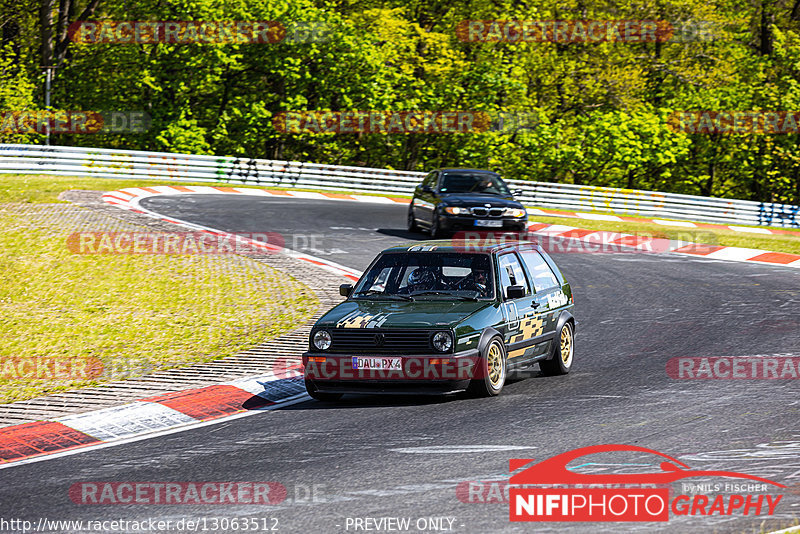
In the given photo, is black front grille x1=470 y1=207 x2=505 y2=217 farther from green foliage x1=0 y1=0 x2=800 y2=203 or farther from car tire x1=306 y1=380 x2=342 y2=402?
green foliage x1=0 y1=0 x2=800 y2=203

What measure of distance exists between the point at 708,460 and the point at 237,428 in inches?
147

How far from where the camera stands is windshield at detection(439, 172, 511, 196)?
21.4 metres

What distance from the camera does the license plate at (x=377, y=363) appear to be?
29.3 feet

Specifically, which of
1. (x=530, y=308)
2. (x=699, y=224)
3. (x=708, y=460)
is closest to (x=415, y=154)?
(x=699, y=224)

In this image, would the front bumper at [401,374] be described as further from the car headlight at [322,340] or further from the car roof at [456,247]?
the car roof at [456,247]

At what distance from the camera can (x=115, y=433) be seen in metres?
8.36

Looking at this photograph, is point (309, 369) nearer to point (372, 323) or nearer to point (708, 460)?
point (372, 323)

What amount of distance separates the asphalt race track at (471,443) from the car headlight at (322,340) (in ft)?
1.78
